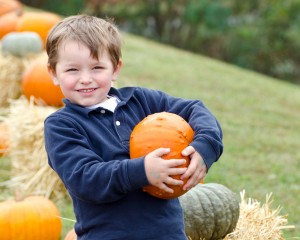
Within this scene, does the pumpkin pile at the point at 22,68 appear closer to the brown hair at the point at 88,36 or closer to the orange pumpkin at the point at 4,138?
the orange pumpkin at the point at 4,138

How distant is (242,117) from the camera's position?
11023mm

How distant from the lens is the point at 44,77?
8102 millimetres

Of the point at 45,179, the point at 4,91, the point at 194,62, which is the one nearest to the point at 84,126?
the point at 45,179

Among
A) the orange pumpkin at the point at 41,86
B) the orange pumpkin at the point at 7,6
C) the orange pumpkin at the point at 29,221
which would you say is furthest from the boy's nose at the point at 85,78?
the orange pumpkin at the point at 7,6

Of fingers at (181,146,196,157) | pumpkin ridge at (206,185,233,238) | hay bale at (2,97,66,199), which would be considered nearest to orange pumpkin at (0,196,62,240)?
hay bale at (2,97,66,199)

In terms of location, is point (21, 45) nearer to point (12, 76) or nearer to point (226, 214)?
point (12, 76)

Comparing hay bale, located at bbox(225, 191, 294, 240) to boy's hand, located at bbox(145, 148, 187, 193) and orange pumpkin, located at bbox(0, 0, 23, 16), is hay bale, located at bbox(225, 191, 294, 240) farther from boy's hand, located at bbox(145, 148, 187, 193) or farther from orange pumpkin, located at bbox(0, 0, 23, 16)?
orange pumpkin, located at bbox(0, 0, 23, 16)

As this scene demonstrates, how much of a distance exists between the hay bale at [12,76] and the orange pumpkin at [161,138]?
612 cm

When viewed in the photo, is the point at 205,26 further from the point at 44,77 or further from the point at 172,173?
the point at 172,173

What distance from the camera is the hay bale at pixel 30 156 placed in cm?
659

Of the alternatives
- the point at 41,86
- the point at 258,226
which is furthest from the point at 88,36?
the point at 41,86

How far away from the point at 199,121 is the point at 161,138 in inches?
9.6

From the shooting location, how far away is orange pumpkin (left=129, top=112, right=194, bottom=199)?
326 cm

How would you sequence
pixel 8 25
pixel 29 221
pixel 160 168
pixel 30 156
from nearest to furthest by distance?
1. pixel 160 168
2. pixel 29 221
3. pixel 30 156
4. pixel 8 25
